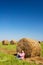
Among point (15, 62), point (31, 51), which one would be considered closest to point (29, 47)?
point (31, 51)

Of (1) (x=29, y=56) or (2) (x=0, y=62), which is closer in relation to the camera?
(2) (x=0, y=62)

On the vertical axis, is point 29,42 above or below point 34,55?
above

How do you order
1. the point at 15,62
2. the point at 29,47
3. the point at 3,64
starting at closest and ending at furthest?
the point at 3,64, the point at 15,62, the point at 29,47

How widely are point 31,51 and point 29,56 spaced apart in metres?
0.59

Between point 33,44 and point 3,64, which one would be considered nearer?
point 3,64

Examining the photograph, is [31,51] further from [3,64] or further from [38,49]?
[3,64]

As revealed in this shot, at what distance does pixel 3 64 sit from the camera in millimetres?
8109

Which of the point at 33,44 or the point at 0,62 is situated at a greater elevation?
the point at 33,44

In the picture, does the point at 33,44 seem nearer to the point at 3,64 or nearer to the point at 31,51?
the point at 31,51

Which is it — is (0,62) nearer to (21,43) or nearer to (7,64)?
(7,64)

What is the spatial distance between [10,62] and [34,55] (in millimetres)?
10754

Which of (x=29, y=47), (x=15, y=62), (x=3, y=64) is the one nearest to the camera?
(x=3, y=64)

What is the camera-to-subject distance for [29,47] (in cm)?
1864

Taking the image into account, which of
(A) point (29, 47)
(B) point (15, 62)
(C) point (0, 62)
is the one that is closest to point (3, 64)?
(C) point (0, 62)
